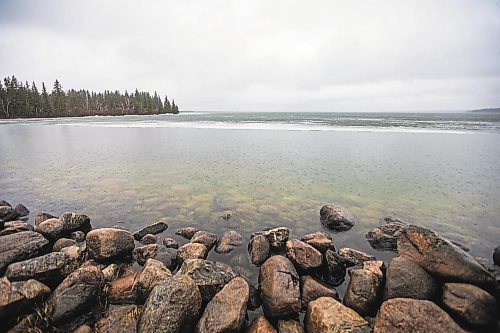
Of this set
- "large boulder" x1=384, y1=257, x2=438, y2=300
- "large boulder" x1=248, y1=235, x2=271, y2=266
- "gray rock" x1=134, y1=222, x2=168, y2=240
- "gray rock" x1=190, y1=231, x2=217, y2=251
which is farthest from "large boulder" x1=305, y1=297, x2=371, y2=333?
"gray rock" x1=134, y1=222, x2=168, y2=240

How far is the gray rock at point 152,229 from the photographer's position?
8625 mm

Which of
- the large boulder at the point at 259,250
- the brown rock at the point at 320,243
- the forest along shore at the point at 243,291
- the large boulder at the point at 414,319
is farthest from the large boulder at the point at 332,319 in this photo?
the brown rock at the point at 320,243

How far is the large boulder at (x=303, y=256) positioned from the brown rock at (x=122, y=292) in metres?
3.65

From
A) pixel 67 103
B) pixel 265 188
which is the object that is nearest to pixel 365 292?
pixel 265 188

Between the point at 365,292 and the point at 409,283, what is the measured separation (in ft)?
2.85

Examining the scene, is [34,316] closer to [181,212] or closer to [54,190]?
Answer: [181,212]

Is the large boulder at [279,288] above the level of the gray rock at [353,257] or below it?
above

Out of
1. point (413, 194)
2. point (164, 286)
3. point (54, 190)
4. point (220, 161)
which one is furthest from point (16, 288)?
point (220, 161)

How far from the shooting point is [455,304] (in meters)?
4.67

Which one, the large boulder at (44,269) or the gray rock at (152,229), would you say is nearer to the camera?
the large boulder at (44,269)

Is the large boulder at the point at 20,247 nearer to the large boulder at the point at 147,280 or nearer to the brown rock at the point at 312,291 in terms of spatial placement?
the large boulder at the point at 147,280

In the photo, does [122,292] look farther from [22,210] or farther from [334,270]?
[22,210]

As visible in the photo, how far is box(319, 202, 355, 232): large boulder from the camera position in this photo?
923 cm

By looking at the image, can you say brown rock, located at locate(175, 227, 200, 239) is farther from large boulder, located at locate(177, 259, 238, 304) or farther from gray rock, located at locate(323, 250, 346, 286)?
gray rock, located at locate(323, 250, 346, 286)
